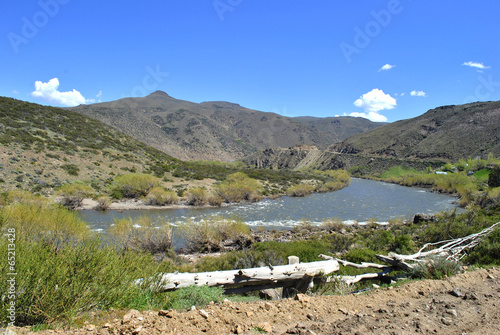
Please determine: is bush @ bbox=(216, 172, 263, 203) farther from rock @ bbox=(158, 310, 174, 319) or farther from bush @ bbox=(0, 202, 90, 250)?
rock @ bbox=(158, 310, 174, 319)

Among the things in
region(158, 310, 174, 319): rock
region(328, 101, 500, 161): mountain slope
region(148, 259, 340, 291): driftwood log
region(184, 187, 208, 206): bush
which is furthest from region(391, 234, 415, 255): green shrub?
region(328, 101, 500, 161): mountain slope

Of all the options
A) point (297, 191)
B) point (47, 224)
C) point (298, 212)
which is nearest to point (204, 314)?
point (47, 224)

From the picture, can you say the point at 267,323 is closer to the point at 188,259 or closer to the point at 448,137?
the point at 188,259

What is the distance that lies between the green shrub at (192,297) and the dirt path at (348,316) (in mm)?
551

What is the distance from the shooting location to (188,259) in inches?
607

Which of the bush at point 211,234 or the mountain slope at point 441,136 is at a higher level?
the mountain slope at point 441,136

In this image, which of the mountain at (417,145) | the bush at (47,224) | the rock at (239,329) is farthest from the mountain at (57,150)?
the mountain at (417,145)

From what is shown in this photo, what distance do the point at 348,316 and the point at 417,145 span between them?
109719 mm

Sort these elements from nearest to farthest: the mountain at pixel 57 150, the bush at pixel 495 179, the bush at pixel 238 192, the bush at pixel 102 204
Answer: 1. the bush at pixel 102 204
2. the mountain at pixel 57 150
3. the bush at pixel 238 192
4. the bush at pixel 495 179

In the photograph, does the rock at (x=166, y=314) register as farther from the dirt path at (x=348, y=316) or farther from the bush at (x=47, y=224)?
the bush at (x=47, y=224)

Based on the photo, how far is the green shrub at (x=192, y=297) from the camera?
5.23m

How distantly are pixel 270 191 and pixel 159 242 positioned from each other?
99.8ft

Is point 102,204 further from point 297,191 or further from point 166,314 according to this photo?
point 297,191

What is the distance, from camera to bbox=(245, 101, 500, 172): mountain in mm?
83562
